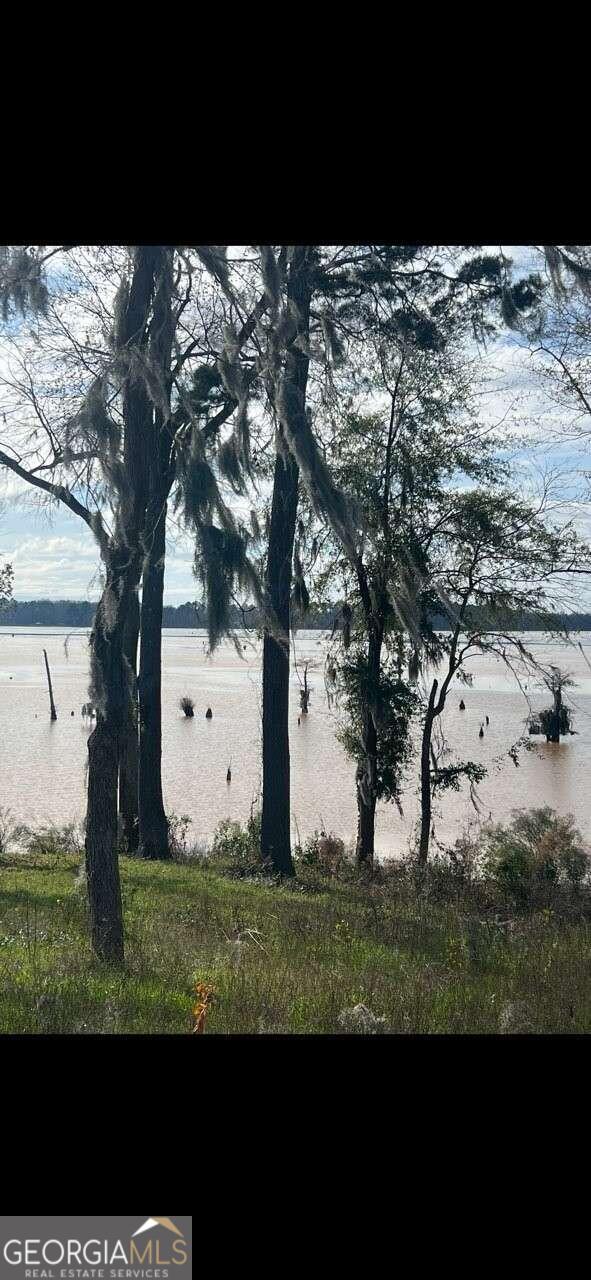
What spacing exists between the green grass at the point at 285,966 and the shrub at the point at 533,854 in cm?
94

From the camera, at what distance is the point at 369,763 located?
22.5ft

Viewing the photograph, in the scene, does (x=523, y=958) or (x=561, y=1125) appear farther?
(x=523, y=958)

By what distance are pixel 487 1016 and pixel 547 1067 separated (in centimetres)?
103

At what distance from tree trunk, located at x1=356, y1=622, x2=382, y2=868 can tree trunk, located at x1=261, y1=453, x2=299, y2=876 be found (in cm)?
56

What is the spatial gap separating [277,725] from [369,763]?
736mm

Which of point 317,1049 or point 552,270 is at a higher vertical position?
point 552,270

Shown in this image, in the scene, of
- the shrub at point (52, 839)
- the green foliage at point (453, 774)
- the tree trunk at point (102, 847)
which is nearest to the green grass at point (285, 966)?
the tree trunk at point (102, 847)

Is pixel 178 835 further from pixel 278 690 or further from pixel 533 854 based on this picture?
pixel 533 854

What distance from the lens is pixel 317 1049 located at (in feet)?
6.85

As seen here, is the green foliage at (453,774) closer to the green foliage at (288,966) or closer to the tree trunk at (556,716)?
the tree trunk at (556,716)
